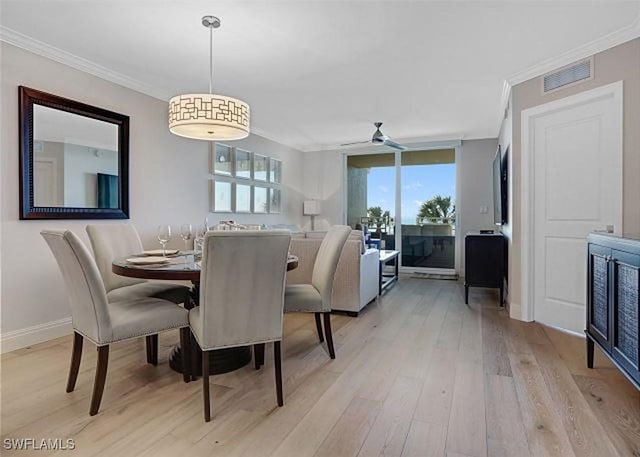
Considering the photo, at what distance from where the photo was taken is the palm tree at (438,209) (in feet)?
21.6

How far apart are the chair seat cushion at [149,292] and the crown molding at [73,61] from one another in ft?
6.45

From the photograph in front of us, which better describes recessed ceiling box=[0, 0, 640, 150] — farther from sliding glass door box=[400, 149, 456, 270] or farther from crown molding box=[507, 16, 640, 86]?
sliding glass door box=[400, 149, 456, 270]

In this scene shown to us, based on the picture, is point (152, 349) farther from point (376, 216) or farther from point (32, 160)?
point (376, 216)

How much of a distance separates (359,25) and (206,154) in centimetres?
282

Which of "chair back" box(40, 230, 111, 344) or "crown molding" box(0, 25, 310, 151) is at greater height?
"crown molding" box(0, 25, 310, 151)

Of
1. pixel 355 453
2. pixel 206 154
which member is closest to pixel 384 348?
pixel 355 453

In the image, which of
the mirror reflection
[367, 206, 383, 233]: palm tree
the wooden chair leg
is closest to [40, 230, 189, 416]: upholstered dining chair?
the wooden chair leg

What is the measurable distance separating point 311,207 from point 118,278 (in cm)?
467

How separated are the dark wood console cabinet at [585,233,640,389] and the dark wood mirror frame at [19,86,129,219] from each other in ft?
12.7

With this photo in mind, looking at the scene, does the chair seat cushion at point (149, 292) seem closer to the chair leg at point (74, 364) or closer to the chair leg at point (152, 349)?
the chair leg at point (152, 349)

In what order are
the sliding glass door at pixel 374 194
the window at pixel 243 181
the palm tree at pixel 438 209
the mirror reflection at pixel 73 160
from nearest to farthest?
the mirror reflection at pixel 73 160 < the window at pixel 243 181 < the palm tree at pixel 438 209 < the sliding glass door at pixel 374 194

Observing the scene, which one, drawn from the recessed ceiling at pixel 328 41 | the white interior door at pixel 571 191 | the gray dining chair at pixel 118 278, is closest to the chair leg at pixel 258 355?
the gray dining chair at pixel 118 278

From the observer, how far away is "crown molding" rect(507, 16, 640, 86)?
8.91 ft

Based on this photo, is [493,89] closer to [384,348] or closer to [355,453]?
[384,348]
